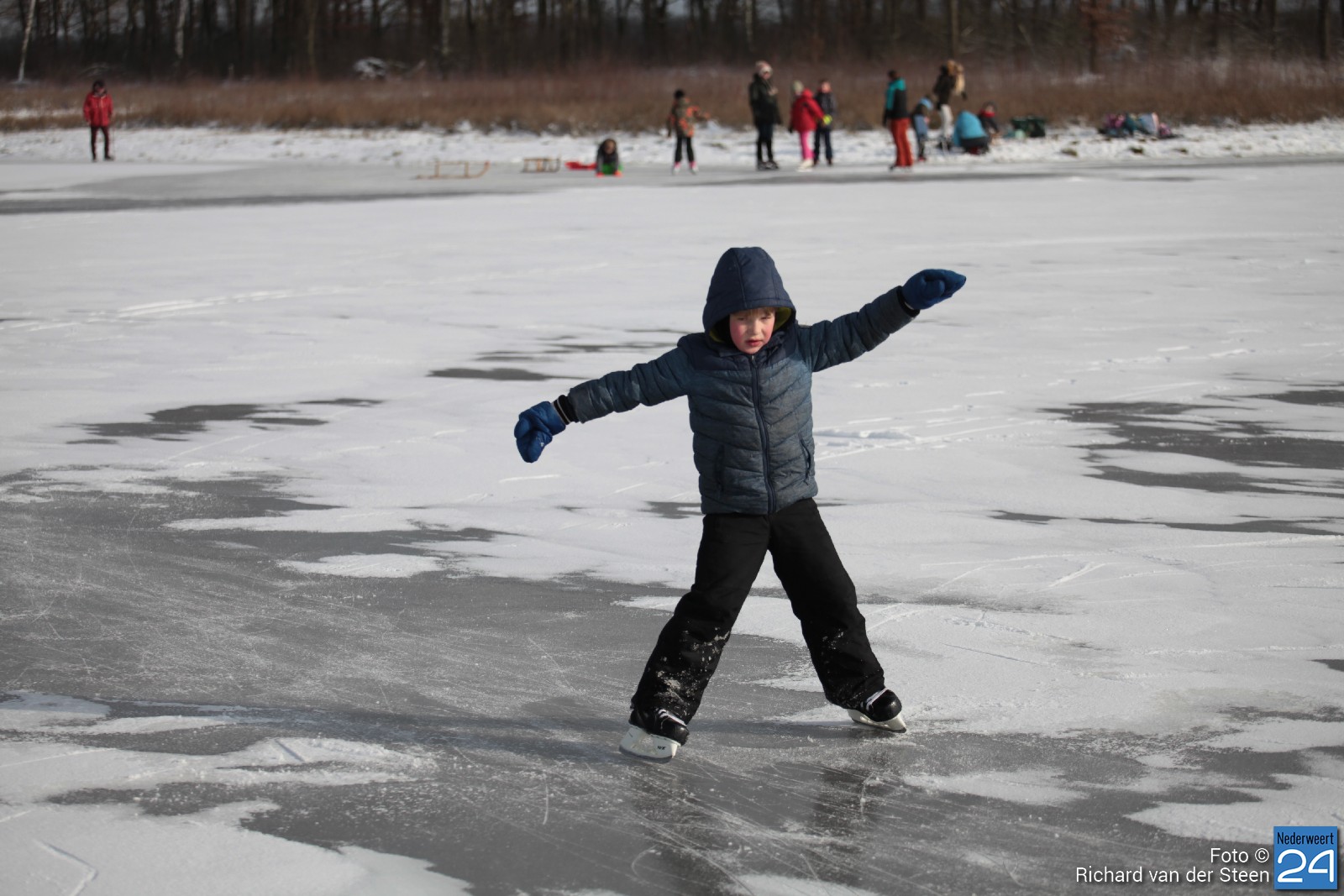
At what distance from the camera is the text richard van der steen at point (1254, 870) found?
262cm

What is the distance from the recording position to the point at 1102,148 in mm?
24797

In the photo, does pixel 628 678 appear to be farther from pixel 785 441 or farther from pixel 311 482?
pixel 311 482

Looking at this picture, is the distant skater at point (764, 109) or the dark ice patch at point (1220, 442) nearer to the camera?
the dark ice patch at point (1220, 442)

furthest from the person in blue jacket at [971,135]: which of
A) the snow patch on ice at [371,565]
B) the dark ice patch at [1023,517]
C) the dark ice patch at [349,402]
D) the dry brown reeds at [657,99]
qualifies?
the snow patch on ice at [371,565]

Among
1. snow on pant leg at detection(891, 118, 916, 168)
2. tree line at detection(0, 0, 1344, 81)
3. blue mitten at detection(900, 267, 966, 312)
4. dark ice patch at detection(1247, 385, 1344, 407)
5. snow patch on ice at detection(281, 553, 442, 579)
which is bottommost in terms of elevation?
snow patch on ice at detection(281, 553, 442, 579)

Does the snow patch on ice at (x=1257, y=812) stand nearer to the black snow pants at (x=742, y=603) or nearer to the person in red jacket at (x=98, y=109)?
the black snow pants at (x=742, y=603)

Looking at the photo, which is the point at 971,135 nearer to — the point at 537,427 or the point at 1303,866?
the point at 537,427

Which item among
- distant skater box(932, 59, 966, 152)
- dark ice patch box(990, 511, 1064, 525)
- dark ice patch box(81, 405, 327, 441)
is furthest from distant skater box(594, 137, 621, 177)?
dark ice patch box(990, 511, 1064, 525)

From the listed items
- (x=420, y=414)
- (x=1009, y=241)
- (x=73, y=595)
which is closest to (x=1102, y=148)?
(x=1009, y=241)

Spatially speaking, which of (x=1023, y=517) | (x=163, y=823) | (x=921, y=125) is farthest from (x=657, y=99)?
(x=163, y=823)

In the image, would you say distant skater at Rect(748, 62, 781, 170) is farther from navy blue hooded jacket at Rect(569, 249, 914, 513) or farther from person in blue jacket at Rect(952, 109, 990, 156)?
navy blue hooded jacket at Rect(569, 249, 914, 513)

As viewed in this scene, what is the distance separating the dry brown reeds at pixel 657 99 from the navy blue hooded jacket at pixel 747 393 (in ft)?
86.1

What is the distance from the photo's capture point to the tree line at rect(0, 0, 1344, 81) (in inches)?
2046

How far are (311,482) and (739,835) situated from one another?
3295mm
